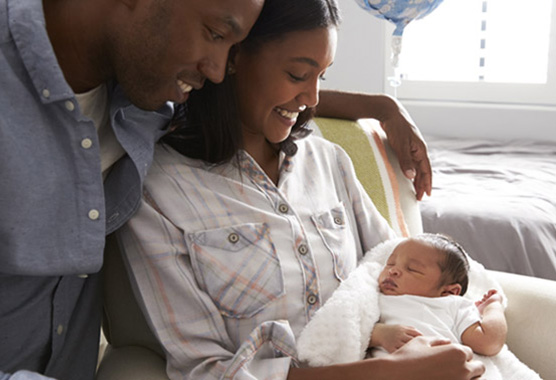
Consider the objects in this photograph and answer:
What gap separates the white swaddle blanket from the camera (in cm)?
122

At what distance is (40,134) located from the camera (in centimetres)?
104

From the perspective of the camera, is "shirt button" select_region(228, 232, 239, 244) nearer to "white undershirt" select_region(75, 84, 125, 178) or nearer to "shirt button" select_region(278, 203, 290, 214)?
"shirt button" select_region(278, 203, 290, 214)

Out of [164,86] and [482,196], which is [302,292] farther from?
[482,196]

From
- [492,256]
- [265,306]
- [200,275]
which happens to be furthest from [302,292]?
[492,256]

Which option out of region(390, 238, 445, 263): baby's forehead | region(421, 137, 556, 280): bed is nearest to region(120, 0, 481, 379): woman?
region(390, 238, 445, 263): baby's forehead

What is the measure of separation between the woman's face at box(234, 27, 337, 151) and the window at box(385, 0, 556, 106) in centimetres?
312

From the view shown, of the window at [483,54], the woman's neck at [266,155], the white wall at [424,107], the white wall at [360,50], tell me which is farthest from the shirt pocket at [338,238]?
the white wall at [360,50]

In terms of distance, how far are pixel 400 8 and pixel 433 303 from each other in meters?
2.02

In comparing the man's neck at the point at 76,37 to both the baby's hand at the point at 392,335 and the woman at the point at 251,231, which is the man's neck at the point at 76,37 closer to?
the woman at the point at 251,231

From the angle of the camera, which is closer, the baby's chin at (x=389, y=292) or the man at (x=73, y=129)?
the man at (x=73, y=129)

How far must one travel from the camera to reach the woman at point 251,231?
1.19 meters

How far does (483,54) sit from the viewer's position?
4258 millimetres

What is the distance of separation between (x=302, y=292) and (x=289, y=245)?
0.10 metres

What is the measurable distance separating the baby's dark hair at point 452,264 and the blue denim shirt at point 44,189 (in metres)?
0.63
